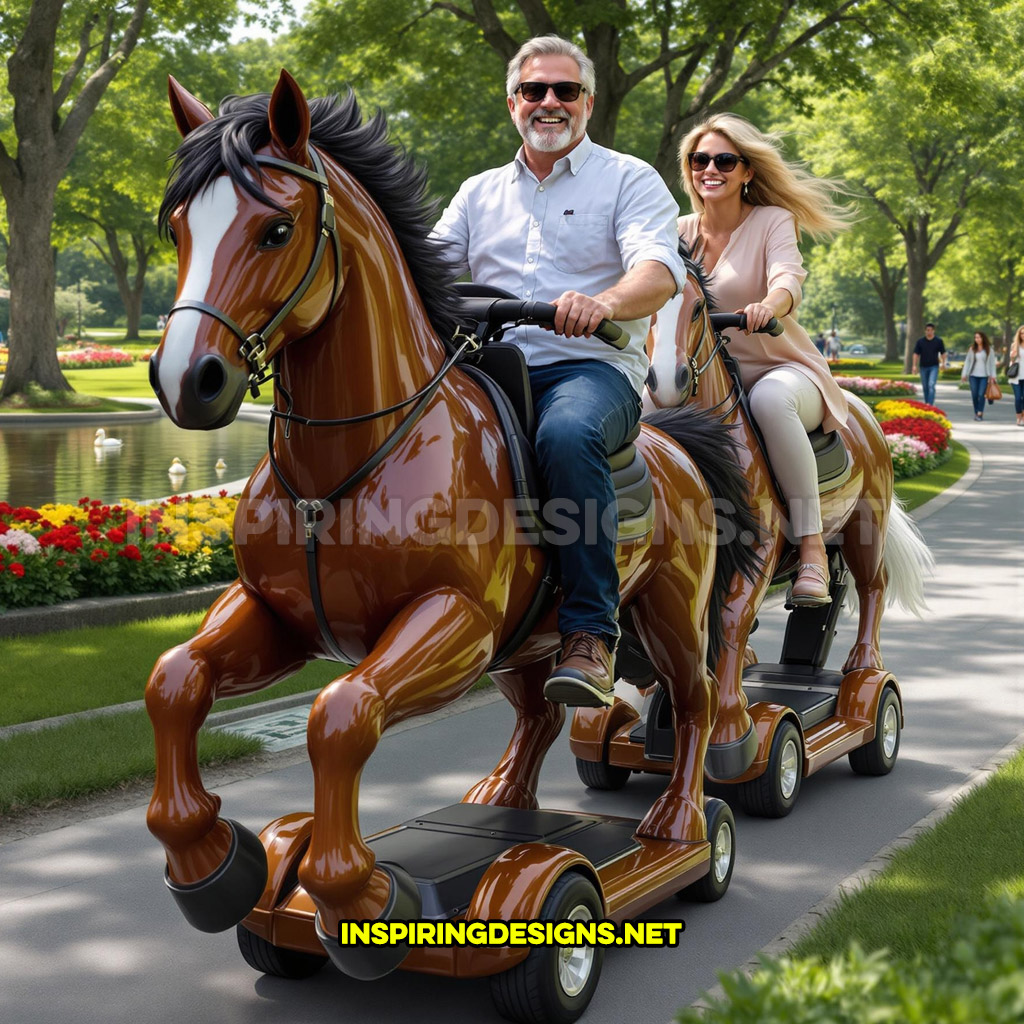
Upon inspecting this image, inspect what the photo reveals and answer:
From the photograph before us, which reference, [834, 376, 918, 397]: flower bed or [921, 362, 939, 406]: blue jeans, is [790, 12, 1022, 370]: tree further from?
[921, 362, 939, 406]: blue jeans

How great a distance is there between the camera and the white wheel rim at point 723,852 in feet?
16.0

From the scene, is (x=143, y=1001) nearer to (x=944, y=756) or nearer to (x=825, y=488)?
(x=825, y=488)

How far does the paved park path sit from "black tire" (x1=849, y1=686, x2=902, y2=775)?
0.07 m

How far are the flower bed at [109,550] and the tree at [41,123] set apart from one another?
16060mm

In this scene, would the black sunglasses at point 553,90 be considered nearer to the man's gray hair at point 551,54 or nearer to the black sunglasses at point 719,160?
the man's gray hair at point 551,54

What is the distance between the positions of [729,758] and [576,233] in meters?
2.49

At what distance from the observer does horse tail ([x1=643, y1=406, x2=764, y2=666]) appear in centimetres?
523

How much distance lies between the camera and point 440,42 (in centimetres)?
2355

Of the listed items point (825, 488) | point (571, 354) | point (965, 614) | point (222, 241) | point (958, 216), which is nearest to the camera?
→ point (222, 241)

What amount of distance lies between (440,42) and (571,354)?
20955 mm

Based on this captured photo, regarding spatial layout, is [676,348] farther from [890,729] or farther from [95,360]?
[95,360]

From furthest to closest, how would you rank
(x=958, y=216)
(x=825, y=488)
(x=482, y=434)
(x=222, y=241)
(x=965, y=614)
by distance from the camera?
(x=958, y=216)
(x=965, y=614)
(x=825, y=488)
(x=482, y=434)
(x=222, y=241)

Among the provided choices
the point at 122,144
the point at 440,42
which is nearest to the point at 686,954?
the point at 440,42

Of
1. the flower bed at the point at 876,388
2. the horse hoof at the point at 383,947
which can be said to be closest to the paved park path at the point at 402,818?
the horse hoof at the point at 383,947
